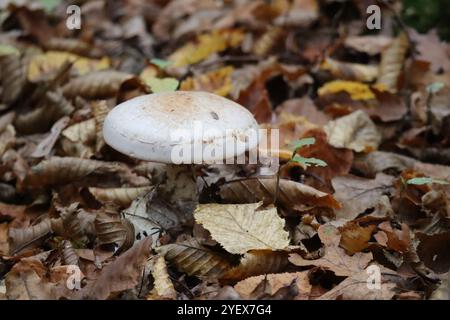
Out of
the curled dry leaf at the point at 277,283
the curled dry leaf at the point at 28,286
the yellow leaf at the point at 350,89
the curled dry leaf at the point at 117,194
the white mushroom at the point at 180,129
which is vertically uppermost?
the white mushroom at the point at 180,129

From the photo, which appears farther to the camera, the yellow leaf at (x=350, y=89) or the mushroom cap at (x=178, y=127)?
the yellow leaf at (x=350, y=89)

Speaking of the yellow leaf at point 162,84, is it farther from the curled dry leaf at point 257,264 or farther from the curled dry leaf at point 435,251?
the curled dry leaf at point 435,251

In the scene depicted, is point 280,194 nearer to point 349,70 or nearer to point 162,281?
point 162,281

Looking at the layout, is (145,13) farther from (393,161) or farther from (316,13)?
(393,161)

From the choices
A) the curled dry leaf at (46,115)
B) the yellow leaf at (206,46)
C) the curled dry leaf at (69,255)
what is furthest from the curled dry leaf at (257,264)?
the yellow leaf at (206,46)

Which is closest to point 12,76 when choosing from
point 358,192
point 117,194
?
point 117,194
